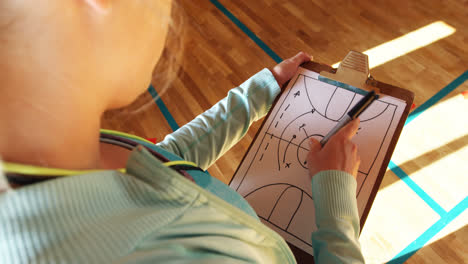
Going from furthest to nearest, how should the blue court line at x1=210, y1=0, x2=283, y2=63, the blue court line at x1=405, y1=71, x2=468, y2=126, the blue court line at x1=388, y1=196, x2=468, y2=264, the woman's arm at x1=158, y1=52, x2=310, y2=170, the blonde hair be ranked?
the blue court line at x1=210, y1=0, x2=283, y2=63 < the blue court line at x1=405, y1=71, x2=468, y2=126 < the blue court line at x1=388, y1=196, x2=468, y2=264 < the woman's arm at x1=158, y1=52, x2=310, y2=170 < the blonde hair

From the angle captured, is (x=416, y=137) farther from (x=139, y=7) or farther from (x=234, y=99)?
(x=139, y=7)

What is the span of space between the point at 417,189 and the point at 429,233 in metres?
0.15

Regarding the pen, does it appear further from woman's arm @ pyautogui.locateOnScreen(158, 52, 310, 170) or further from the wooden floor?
the wooden floor

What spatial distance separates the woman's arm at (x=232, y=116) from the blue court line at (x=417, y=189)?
25.0 inches

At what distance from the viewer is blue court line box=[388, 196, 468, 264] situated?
892mm

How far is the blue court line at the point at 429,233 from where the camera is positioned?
89 centimetres

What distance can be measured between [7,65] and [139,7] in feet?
0.42

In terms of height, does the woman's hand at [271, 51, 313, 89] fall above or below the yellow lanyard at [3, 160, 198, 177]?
above

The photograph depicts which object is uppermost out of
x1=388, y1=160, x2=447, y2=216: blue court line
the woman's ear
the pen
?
the woman's ear

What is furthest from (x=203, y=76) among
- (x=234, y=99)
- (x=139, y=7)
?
(x=139, y=7)

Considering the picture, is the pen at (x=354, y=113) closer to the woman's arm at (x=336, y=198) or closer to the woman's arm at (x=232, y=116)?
the woman's arm at (x=336, y=198)

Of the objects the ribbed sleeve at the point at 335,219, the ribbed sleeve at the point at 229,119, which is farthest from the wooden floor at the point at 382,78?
the ribbed sleeve at the point at 335,219

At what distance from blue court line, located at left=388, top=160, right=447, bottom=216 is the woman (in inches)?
28.4

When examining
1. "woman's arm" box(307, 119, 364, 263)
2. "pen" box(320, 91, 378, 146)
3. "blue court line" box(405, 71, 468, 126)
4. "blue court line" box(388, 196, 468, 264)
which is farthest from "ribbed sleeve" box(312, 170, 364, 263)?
"blue court line" box(405, 71, 468, 126)
